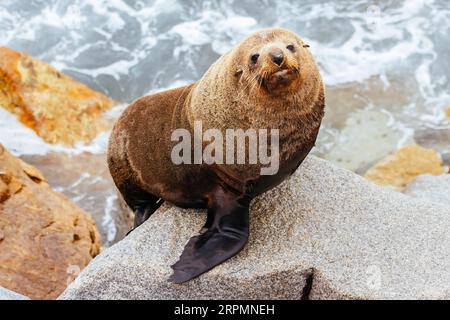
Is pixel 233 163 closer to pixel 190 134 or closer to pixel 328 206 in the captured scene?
pixel 190 134

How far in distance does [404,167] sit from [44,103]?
4893mm

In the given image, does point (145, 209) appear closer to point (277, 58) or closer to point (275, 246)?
point (275, 246)

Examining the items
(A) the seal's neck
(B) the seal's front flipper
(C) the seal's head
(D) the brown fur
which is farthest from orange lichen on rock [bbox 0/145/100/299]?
(C) the seal's head

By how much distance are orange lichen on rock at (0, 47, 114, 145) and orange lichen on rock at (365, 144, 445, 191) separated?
3820mm

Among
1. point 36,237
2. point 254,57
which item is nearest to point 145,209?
point 36,237

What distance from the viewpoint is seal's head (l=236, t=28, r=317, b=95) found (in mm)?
3512

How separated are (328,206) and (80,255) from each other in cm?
227

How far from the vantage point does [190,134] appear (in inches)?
163

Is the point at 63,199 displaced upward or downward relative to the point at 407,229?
downward

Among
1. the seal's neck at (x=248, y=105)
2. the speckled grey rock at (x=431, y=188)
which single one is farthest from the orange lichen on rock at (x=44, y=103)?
the seal's neck at (x=248, y=105)

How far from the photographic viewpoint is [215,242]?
396 centimetres

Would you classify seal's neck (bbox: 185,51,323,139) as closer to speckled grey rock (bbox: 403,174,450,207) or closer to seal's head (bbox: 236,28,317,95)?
seal's head (bbox: 236,28,317,95)

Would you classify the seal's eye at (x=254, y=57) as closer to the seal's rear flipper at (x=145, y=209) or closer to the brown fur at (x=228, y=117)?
the brown fur at (x=228, y=117)

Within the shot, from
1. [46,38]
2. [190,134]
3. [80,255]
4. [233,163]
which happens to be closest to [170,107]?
[190,134]
